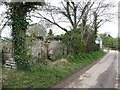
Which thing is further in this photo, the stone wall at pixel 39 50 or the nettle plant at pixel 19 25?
the stone wall at pixel 39 50

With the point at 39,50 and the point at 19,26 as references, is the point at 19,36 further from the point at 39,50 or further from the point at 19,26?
the point at 39,50

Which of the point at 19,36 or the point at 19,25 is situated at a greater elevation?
the point at 19,25

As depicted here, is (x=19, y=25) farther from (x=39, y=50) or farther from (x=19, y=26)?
(x=39, y=50)

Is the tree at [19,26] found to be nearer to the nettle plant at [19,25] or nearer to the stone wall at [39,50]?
the nettle plant at [19,25]

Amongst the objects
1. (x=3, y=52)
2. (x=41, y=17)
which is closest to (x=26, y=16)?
(x=3, y=52)

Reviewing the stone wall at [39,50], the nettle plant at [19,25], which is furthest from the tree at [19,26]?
the stone wall at [39,50]

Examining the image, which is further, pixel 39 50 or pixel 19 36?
pixel 39 50

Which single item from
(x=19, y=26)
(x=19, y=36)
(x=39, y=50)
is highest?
(x=19, y=26)

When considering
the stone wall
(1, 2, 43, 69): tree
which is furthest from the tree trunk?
the stone wall

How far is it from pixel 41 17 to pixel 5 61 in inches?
400

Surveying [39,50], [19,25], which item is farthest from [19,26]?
[39,50]

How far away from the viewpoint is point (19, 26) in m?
7.10

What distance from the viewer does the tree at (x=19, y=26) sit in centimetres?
698

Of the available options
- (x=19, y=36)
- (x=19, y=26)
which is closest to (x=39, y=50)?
(x=19, y=36)
